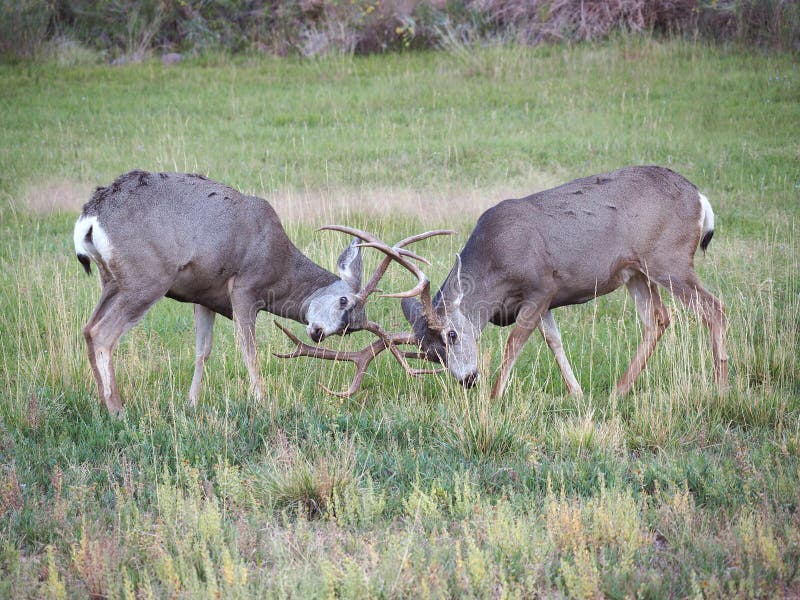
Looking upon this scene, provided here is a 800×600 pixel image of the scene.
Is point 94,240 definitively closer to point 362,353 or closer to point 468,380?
point 362,353

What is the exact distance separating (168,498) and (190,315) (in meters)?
4.65

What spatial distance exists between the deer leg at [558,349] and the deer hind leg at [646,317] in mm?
373

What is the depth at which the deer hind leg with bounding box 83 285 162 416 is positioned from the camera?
7.09m

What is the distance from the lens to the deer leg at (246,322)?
775 cm

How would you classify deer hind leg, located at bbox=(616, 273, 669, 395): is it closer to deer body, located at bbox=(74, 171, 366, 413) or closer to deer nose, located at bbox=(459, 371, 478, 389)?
deer nose, located at bbox=(459, 371, 478, 389)

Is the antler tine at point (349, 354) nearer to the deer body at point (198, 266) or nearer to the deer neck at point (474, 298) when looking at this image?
the deer body at point (198, 266)

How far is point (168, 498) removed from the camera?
517 cm

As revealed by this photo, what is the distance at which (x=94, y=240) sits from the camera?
717 centimetres

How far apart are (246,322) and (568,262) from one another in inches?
103

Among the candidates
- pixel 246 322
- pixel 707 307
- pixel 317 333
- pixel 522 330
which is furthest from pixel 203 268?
pixel 707 307

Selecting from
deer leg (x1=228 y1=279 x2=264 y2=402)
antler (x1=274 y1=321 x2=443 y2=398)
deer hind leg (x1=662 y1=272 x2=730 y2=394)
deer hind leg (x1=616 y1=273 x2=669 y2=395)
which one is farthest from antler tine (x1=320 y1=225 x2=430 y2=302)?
deer hind leg (x1=662 y1=272 x2=730 y2=394)

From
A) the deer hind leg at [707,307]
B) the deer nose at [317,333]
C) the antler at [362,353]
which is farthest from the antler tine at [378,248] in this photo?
the deer hind leg at [707,307]

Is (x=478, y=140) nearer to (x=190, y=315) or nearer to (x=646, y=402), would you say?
(x=190, y=315)

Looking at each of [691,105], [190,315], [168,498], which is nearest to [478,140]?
[691,105]
